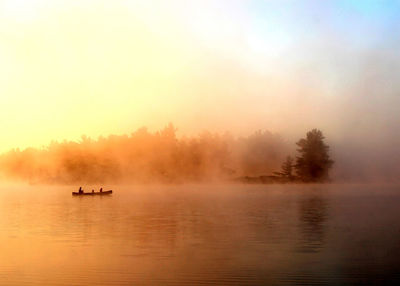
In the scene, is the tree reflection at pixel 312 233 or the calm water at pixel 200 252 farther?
the tree reflection at pixel 312 233

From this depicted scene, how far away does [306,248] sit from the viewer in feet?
46.9

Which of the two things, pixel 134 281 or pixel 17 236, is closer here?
pixel 134 281

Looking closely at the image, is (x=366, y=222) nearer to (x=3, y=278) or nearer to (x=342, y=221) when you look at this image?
(x=342, y=221)

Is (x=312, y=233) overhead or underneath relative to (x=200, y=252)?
overhead

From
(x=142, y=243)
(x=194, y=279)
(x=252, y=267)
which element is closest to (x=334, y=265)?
(x=252, y=267)

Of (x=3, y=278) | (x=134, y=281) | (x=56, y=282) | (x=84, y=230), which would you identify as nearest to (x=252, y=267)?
(x=134, y=281)

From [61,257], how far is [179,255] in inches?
112

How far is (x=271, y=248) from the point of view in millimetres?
Answer: 14211

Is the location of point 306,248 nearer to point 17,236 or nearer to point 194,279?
point 194,279

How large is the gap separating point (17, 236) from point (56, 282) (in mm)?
7856

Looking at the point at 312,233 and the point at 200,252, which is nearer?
the point at 200,252

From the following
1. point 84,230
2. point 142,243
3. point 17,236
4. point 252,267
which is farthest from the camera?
point 84,230

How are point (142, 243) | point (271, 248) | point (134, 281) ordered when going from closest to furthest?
point (134, 281)
point (271, 248)
point (142, 243)

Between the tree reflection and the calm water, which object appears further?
the tree reflection
